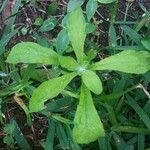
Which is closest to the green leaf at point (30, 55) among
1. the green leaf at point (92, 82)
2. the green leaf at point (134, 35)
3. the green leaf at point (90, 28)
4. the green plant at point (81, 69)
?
the green plant at point (81, 69)

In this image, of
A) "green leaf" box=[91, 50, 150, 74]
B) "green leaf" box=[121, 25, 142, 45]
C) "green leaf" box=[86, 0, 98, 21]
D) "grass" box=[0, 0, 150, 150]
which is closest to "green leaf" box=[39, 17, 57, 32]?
"grass" box=[0, 0, 150, 150]

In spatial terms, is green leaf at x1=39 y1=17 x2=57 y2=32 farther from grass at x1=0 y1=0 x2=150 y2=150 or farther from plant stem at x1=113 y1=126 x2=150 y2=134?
plant stem at x1=113 y1=126 x2=150 y2=134

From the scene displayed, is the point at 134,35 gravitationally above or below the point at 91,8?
below

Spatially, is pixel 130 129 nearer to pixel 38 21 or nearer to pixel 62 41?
pixel 62 41

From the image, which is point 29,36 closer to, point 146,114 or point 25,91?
point 25,91

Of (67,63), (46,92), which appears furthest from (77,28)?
(46,92)

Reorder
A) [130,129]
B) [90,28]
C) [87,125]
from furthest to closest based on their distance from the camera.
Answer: [90,28] < [130,129] < [87,125]
